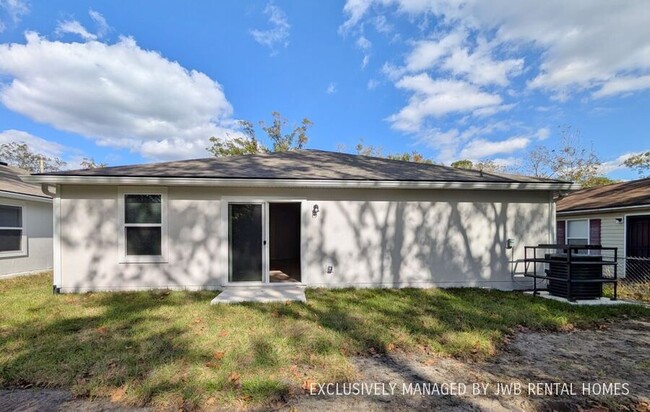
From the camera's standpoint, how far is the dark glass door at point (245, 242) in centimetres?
668

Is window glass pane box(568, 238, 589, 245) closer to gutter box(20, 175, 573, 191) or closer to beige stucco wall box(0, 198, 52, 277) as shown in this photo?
gutter box(20, 175, 573, 191)

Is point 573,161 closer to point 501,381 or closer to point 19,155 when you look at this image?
point 501,381

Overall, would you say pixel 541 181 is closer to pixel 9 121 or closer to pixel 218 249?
pixel 218 249

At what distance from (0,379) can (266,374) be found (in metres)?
2.56

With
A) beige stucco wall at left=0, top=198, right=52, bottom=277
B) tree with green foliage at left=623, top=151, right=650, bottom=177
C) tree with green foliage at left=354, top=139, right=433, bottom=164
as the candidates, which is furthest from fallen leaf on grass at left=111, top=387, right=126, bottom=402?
tree with green foliage at left=623, top=151, right=650, bottom=177

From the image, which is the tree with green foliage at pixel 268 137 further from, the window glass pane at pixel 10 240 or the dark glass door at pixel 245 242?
the dark glass door at pixel 245 242

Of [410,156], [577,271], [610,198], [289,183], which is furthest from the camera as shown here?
[410,156]

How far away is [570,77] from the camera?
44.7 feet

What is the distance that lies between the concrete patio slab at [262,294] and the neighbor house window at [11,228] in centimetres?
708

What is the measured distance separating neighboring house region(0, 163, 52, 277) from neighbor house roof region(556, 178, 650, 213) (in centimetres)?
1572

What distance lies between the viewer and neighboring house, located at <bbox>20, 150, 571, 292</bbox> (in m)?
6.37

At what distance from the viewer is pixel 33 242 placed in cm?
921

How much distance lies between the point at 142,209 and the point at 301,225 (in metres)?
3.45

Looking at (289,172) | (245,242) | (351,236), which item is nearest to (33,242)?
(245,242)
